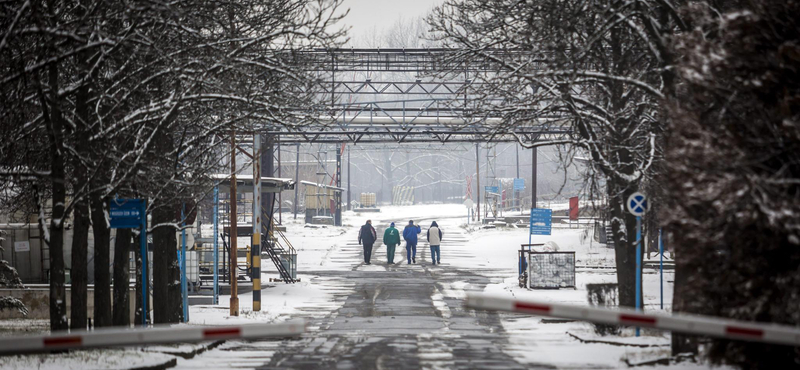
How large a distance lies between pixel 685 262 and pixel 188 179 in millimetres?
9042

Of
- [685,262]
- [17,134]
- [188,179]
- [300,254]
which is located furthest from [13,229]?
[685,262]

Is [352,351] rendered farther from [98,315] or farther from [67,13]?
[67,13]

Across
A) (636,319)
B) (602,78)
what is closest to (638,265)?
(602,78)

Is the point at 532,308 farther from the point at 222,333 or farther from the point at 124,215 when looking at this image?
the point at 124,215

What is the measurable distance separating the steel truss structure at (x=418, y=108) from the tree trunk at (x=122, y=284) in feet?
9.79

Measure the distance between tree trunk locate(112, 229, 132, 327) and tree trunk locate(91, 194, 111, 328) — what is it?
60 centimetres

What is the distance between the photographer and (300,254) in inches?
1671

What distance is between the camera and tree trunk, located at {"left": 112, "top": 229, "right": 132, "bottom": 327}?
14.5 meters

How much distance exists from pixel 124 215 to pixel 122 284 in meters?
1.37

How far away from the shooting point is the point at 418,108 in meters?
37.6

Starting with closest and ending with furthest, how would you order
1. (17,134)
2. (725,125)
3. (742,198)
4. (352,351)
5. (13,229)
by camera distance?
(742,198) < (725,125) < (17,134) < (352,351) < (13,229)

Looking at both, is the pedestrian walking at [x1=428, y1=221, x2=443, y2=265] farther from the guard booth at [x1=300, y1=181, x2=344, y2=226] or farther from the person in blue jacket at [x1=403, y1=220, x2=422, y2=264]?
the guard booth at [x1=300, y1=181, x2=344, y2=226]

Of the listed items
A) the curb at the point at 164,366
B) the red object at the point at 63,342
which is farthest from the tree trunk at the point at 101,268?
the red object at the point at 63,342

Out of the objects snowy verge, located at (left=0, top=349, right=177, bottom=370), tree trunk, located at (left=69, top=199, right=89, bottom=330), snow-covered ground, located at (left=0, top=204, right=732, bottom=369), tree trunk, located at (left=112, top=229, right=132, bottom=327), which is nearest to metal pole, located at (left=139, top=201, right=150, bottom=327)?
tree trunk, located at (left=112, top=229, right=132, bottom=327)
